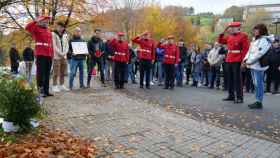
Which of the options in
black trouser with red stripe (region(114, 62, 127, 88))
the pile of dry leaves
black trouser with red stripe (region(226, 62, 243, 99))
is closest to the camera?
the pile of dry leaves

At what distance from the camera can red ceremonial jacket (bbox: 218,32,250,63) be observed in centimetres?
841

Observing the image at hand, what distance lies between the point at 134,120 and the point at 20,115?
7.42 feet

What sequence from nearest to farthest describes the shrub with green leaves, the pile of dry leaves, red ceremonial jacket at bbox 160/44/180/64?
1. the pile of dry leaves
2. the shrub with green leaves
3. red ceremonial jacket at bbox 160/44/180/64

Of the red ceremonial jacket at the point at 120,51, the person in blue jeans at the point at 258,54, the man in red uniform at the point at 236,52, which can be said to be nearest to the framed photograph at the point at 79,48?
the red ceremonial jacket at the point at 120,51

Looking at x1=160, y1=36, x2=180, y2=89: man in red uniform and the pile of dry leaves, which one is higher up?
x1=160, y1=36, x2=180, y2=89: man in red uniform

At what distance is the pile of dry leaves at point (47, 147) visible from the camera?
13.6 feet

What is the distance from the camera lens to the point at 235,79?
8578 mm

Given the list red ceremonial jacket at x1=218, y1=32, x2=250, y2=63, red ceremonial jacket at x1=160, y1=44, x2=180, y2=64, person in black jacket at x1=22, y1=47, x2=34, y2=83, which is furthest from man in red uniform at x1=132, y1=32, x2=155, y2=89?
person in black jacket at x1=22, y1=47, x2=34, y2=83

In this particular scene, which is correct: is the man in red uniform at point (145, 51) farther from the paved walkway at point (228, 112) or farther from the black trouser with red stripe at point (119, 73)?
the paved walkway at point (228, 112)

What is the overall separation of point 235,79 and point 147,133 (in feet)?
13.2

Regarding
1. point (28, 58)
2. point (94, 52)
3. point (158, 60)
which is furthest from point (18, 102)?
point (28, 58)

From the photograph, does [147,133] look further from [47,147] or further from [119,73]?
[119,73]

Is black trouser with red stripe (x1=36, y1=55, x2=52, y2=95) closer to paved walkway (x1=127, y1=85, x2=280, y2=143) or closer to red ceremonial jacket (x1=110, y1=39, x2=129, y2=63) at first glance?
paved walkway (x1=127, y1=85, x2=280, y2=143)

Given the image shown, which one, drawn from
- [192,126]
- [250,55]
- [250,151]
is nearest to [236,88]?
[250,55]
